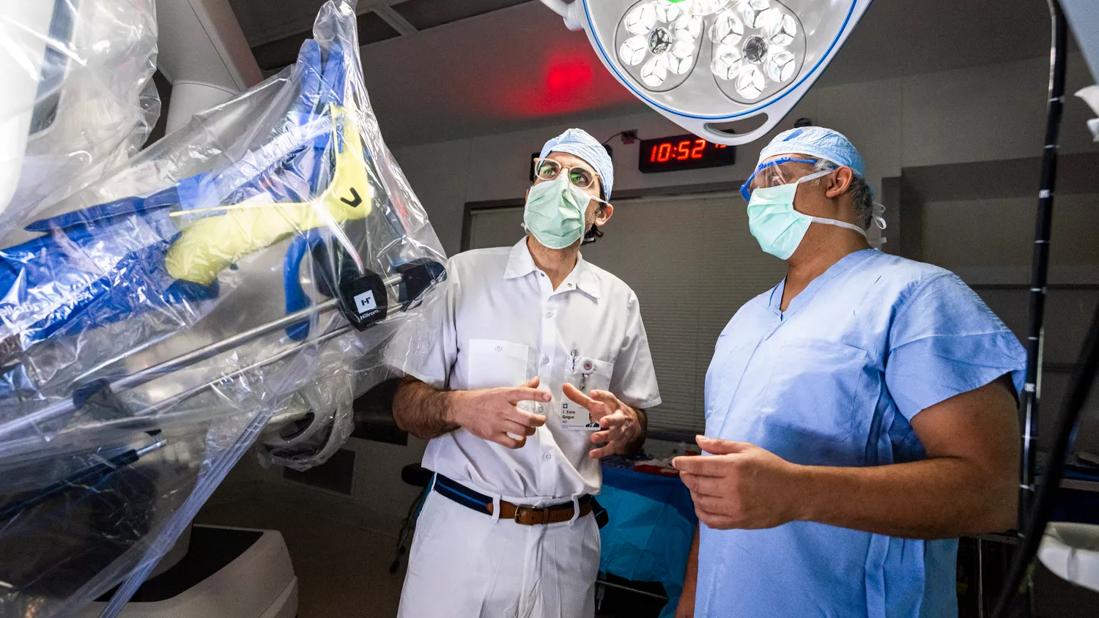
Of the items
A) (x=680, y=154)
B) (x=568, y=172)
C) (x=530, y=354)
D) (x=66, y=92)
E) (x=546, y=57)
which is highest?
(x=546, y=57)

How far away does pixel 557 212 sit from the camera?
1499 millimetres

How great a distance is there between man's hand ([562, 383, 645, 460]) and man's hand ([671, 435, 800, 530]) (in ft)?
1.33

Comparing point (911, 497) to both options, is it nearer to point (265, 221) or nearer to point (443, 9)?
point (265, 221)

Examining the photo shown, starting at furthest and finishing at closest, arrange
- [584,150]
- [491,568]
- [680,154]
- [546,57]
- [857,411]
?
[680,154] < [546,57] < [584,150] < [491,568] < [857,411]

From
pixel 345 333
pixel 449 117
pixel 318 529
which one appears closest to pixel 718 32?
pixel 345 333

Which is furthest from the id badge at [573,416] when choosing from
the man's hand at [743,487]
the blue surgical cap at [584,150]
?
the blue surgical cap at [584,150]

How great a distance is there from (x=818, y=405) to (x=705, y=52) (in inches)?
27.7

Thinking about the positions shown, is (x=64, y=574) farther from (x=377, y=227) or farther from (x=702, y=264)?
(x=702, y=264)

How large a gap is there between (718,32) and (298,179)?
0.68 meters

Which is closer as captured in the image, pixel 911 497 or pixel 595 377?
pixel 911 497

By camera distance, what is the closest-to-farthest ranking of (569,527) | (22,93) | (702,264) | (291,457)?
(22,93), (291,457), (569,527), (702,264)

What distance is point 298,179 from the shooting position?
0.64 m

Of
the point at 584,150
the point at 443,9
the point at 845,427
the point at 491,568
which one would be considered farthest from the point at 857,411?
the point at 443,9

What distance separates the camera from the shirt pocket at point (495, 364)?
55.4 inches
